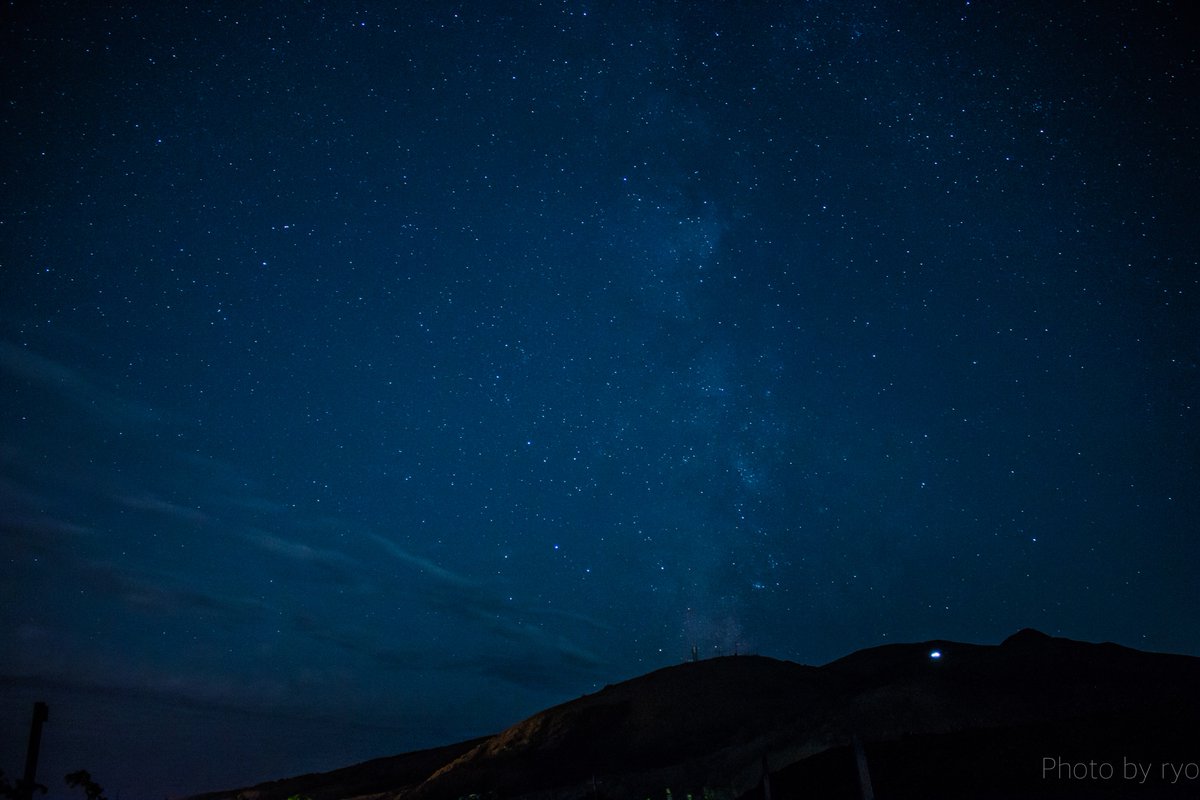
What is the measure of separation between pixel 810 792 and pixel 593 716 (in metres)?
35.8

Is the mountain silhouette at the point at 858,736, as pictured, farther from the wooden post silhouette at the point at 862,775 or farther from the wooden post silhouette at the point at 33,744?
the wooden post silhouette at the point at 33,744

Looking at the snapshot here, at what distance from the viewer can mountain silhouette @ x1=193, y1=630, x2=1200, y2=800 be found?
22.8 m


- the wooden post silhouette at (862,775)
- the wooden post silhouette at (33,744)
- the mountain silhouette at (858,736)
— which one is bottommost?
the mountain silhouette at (858,736)

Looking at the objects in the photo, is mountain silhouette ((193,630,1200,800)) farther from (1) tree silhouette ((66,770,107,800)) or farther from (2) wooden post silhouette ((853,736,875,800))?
(1) tree silhouette ((66,770,107,800))

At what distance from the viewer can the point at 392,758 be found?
7656 centimetres

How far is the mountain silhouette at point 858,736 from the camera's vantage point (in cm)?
2275

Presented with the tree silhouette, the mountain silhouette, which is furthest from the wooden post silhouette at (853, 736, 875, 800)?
the tree silhouette

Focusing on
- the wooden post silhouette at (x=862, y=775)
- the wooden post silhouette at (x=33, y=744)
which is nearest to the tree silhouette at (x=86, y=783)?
the wooden post silhouette at (x=33, y=744)

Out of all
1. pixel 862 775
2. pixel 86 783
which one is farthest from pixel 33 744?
pixel 862 775

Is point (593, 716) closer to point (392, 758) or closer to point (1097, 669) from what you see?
point (392, 758)

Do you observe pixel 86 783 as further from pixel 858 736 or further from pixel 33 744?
pixel 858 736

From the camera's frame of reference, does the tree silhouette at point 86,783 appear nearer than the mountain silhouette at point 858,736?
Yes

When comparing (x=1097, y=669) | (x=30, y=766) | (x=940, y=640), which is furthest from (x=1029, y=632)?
(x=30, y=766)

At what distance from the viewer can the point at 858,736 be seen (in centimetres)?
1168
